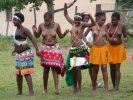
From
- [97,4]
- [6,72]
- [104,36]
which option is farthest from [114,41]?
[97,4]

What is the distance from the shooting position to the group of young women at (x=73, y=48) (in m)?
9.40

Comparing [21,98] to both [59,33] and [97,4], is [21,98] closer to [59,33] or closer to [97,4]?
[59,33]

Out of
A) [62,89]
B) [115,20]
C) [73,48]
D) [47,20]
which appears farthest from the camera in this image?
[62,89]

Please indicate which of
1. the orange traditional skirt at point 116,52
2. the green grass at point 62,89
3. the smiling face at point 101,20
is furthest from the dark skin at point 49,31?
the orange traditional skirt at point 116,52

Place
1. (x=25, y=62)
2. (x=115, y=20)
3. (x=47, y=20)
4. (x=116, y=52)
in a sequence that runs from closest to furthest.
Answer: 1. (x=25, y=62)
2. (x=47, y=20)
3. (x=115, y=20)
4. (x=116, y=52)

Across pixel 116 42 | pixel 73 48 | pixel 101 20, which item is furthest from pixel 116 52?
pixel 73 48

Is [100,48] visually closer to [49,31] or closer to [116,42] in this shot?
[116,42]

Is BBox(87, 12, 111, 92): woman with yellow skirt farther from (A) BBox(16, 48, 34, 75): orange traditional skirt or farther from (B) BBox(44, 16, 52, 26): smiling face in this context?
(A) BBox(16, 48, 34, 75): orange traditional skirt

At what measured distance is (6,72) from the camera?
13.9 meters

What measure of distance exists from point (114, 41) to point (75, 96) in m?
1.49

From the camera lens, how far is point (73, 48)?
9594 mm

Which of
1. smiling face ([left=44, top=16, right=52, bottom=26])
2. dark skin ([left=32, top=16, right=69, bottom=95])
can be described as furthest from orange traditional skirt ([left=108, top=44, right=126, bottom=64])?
smiling face ([left=44, top=16, right=52, bottom=26])

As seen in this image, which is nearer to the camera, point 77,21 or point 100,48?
point 77,21

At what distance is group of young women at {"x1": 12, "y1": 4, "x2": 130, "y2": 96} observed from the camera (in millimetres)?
9398
